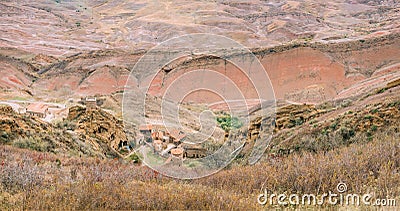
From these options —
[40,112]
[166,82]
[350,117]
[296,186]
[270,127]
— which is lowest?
[166,82]

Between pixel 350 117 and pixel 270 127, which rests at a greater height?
pixel 350 117

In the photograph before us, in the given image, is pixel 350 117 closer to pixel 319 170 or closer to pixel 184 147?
pixel 184 147

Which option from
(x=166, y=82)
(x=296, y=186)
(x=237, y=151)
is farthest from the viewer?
(x=166, y=82)

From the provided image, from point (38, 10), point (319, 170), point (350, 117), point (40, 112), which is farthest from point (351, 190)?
point (38, 10)

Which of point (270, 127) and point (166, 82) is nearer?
point (270, 127)
